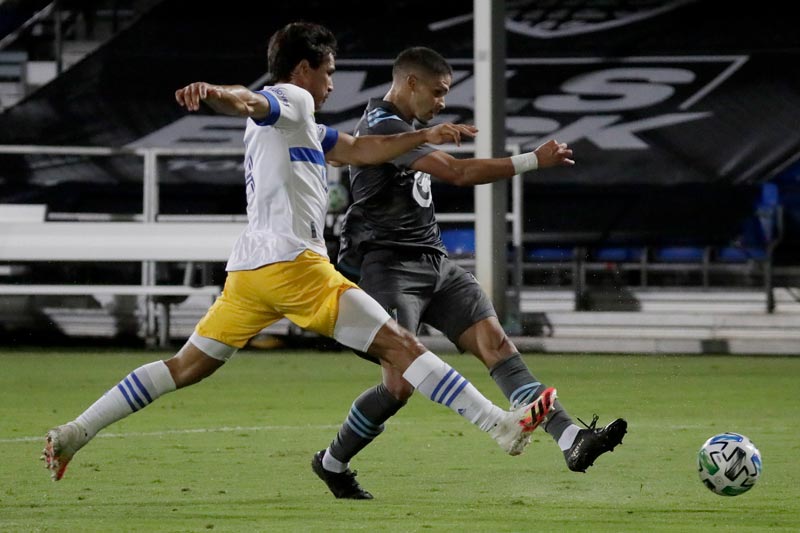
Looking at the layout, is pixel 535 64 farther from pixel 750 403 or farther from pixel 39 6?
pixel 750 403

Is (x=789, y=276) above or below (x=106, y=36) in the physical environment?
below

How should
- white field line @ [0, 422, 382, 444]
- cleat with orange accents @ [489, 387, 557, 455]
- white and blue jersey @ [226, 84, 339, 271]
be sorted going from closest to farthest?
cleat with orange accents @ [489, 387, 557, 455]
white and blue jersey @ [226, 84, 339, 271]
white field line @ [0, 422, 382, 444]

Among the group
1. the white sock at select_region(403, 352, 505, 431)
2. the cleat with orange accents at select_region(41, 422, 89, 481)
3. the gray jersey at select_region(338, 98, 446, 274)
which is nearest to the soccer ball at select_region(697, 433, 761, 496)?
the white sock at select_region(403, 352, 505, 431)

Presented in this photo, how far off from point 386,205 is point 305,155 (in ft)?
2.70

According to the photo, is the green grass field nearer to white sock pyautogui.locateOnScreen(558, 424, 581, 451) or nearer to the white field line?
the white field line

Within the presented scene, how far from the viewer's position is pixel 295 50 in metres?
6.34

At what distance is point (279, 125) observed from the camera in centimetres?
609

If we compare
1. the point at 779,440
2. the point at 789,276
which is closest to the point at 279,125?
the point at 779,440

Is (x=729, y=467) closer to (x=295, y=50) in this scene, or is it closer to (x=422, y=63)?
(x=422, y=63)

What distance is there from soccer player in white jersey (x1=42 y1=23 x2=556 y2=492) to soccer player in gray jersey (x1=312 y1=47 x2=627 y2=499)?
1.52ft

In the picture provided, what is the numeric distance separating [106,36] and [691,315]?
1064 cm

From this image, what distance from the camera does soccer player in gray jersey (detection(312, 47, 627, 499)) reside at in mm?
6660

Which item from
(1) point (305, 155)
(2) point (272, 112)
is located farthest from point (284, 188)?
(2) point (272, 112)

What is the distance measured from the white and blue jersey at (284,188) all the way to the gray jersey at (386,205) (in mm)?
671
